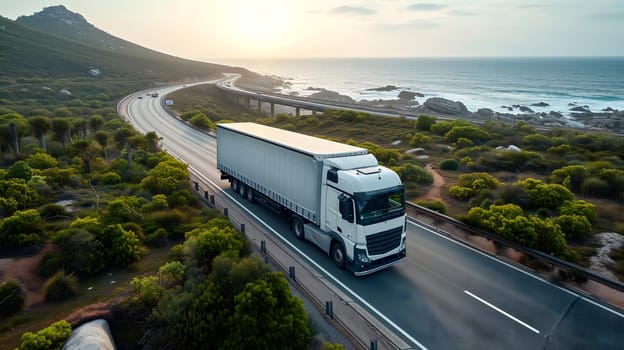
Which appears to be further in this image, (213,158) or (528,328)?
(213,158)

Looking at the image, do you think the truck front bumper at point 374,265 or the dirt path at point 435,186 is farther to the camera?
the dirt path at point 435,186

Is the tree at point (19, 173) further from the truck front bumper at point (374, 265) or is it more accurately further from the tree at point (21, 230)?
the truck front bumper at point (374, 265)

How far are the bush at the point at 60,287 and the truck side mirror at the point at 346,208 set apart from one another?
9980mm

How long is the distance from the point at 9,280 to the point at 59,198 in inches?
387

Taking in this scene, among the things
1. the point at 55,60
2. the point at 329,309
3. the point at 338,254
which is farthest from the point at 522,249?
the point at 55,60

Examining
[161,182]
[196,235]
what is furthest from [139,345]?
[161,182]

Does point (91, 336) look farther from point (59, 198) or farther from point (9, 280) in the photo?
point (59, 198)

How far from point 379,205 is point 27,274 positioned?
44.5ft

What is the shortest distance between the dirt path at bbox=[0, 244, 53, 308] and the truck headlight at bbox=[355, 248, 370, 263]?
36.6ft

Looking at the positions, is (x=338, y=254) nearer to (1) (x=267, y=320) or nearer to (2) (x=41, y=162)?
(1) (x=267, y=320)

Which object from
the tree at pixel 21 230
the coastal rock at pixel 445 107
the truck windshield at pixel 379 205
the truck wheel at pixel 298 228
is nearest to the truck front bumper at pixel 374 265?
the truck windshield at pixel 379 205

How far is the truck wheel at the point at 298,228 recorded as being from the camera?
17500mm

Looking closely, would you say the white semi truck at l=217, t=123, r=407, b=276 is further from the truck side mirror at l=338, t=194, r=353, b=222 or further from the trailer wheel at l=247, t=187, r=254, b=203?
the trailer wheel at l=247, t=187, r=254, b=203

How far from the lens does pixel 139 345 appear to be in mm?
10203
